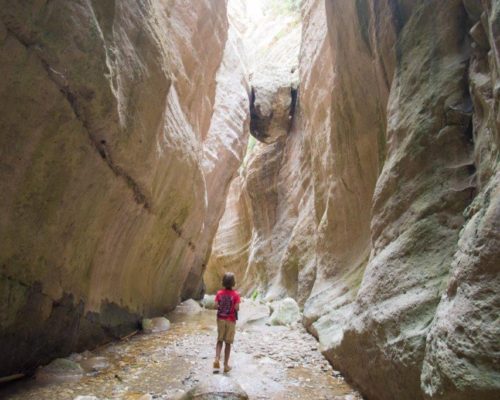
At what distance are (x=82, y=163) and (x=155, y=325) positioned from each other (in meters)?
5.09

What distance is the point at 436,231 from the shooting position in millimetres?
3838

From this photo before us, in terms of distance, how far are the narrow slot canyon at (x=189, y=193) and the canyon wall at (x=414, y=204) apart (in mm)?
20

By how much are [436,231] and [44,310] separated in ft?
14.9

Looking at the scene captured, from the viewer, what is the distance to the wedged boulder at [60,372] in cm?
472

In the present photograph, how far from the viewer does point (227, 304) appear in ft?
18.7

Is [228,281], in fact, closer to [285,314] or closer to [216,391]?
[216,391]

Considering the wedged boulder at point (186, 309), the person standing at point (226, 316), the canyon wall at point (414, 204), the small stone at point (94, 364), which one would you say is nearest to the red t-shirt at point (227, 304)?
the person standing at point (226, 316)

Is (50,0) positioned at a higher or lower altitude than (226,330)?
higher

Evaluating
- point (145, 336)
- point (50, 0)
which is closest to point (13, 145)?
point (50, 0)

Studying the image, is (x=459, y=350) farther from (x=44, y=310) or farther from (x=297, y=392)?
(x=44, y=310)

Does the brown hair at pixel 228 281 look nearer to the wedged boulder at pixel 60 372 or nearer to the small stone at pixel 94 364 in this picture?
the small stone at pixel 94 364

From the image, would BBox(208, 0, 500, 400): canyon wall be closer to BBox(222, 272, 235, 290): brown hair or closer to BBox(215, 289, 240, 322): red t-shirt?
BBox(215, 289, 240, 322): red t-shirt

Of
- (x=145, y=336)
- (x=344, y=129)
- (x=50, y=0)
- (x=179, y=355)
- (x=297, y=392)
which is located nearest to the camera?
(x=50, y=0)

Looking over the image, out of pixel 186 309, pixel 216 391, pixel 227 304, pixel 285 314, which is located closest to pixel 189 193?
pixel 285 314
